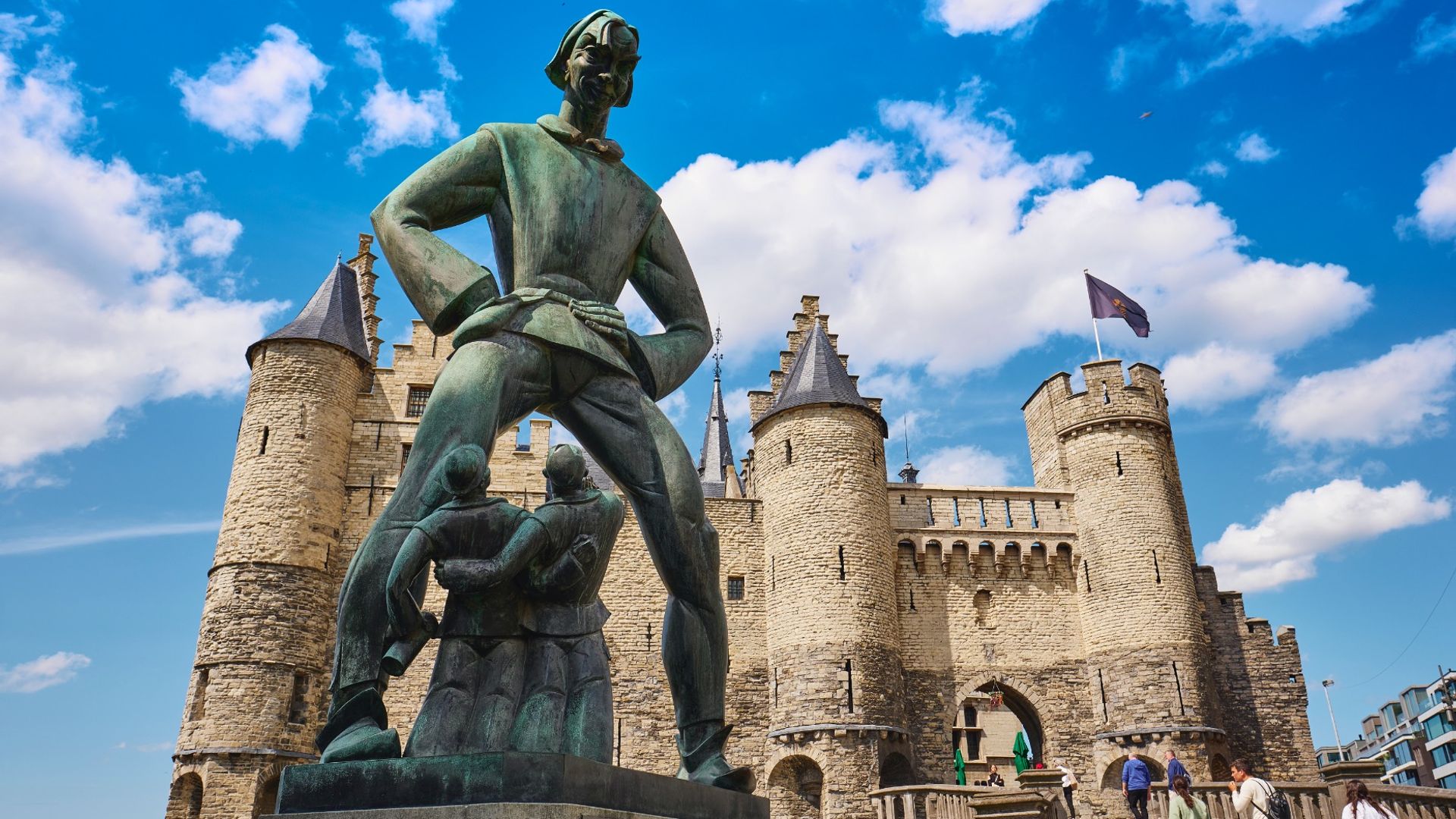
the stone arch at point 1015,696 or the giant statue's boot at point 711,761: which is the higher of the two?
the stone arch at point 1015,696

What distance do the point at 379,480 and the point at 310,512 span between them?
1919 millimetres

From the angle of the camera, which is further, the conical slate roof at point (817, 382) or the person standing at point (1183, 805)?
the conical slate roof at point (817, 382)

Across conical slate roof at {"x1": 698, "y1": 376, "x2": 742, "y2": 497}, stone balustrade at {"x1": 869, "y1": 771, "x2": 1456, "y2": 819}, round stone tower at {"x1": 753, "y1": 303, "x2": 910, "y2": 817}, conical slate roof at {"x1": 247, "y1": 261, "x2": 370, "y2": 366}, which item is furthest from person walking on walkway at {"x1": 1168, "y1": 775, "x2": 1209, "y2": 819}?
conical slate roof at {"x1": 698, "y1": 376, "x2": 742, "y2": 497}

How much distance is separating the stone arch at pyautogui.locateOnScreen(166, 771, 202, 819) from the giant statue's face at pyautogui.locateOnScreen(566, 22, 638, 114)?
21.5 meters

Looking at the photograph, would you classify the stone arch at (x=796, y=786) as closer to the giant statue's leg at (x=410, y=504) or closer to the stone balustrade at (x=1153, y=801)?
the stone balustrade at (x=1153, y=801)

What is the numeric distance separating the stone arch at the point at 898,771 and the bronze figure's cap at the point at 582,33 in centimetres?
2233

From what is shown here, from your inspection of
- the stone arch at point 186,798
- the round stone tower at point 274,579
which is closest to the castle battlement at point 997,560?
the round stone tower at point 274,579

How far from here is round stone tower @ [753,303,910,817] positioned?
2312 cm

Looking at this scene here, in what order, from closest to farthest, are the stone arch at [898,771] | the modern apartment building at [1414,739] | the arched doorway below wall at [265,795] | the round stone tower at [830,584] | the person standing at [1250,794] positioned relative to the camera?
the person standing at [1250,794] < the arched doorway below wall at [265,795] < the round stone tower at [830,584] < the stone arch at [898,771] < the modern apartment building at [1414,739]

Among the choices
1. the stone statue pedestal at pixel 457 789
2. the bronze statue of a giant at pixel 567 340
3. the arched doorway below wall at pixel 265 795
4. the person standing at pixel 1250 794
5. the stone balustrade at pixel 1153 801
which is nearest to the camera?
the stone statue pedestal at pixel 457 789

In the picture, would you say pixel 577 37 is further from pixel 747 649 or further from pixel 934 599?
pixel 934 599

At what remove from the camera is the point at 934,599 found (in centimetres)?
2659

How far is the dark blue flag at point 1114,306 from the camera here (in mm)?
28625

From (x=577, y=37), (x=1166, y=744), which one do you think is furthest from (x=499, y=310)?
(x=1166, y=744)
